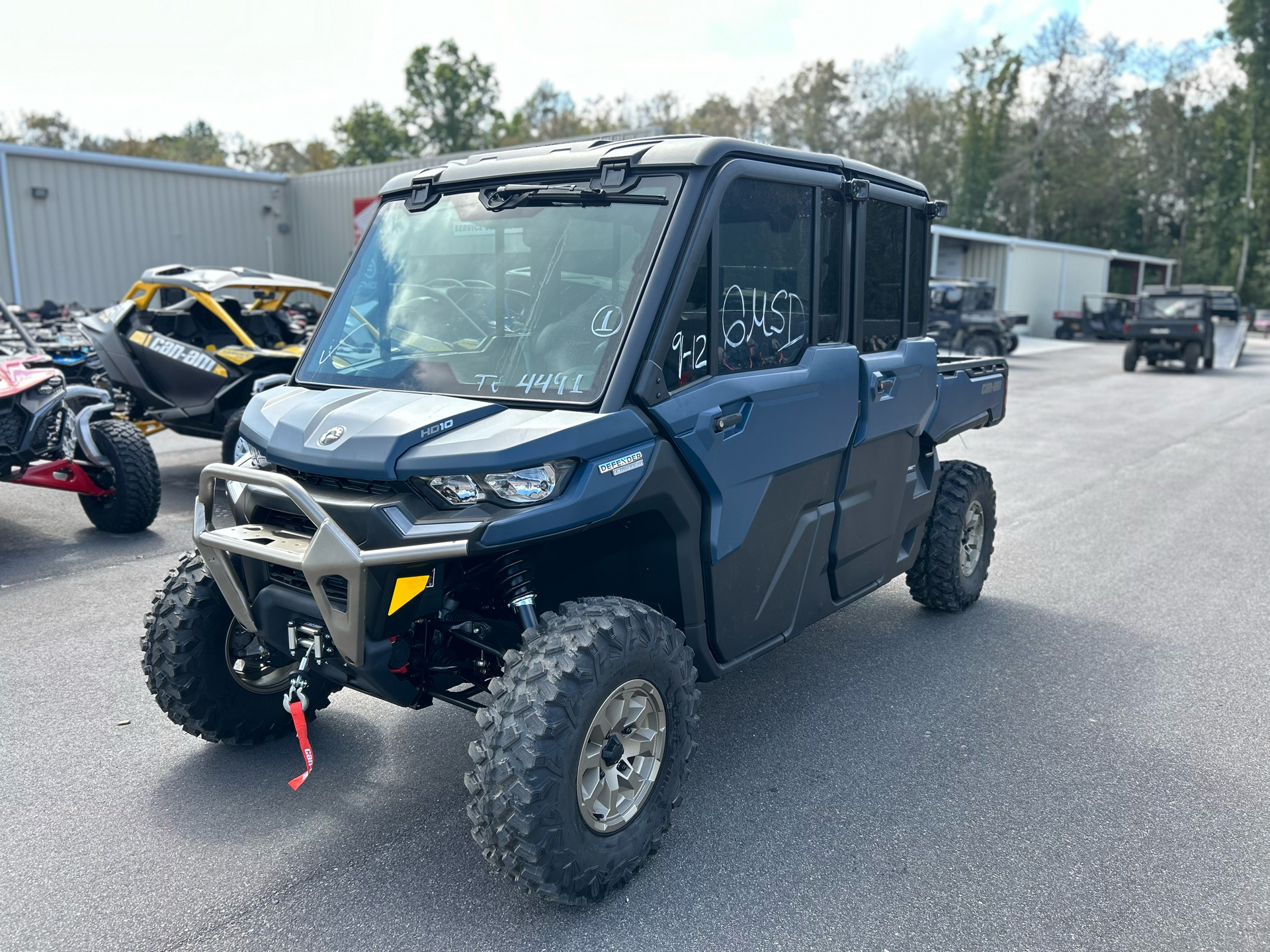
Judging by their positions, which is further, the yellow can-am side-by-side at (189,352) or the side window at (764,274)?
the yellow can-am side-by-side at (189,352)

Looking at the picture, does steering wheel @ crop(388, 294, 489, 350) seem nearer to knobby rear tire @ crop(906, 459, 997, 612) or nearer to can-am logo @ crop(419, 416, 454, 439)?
can-am logo @ crop(419, 416, 454, 439)

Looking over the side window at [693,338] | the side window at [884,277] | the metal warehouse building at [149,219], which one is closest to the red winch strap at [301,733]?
the side window at [693,338]

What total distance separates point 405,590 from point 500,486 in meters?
0.40

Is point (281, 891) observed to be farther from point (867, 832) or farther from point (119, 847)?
point (867, 832)

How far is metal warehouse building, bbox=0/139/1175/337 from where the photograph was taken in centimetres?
1964

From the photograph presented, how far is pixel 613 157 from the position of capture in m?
3.31

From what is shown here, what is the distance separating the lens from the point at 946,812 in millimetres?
3541

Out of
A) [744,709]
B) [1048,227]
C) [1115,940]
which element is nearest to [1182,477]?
[744,709]

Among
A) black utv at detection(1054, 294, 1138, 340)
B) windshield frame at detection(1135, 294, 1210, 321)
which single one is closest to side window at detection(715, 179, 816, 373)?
windshield frame at detection(1135, 294, 1210, 321)

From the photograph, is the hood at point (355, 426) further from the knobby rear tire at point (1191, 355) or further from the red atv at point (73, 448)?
the knobby rear tire at point (1191, 355)

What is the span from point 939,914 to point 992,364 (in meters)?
3.62

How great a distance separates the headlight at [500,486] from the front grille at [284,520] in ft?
1.36

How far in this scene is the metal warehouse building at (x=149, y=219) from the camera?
1964 cm

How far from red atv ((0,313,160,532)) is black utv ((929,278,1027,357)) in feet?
68.0
